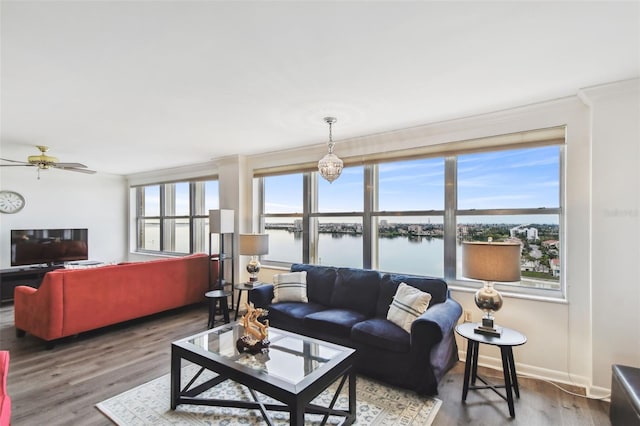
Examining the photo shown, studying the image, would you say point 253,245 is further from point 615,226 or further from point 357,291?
point 615,226

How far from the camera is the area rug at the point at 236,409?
219 cm

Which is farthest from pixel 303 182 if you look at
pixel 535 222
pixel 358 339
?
pixel 535 222

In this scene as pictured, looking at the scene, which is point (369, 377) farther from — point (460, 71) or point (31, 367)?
point (31, 367)

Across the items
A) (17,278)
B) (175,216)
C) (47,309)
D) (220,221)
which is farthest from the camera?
(175,216)

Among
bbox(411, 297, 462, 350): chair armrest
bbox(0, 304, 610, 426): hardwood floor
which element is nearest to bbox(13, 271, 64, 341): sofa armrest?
bbox(0, 304, 610, 426): hardwood floor

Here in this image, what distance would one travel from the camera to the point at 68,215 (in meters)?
6.32

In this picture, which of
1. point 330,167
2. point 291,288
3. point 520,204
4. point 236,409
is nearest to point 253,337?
point 236,409

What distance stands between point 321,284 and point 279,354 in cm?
158

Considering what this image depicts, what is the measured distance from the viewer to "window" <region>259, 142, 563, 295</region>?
3018 mm

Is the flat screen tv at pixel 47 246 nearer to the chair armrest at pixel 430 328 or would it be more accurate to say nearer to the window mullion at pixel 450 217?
the chair armrest at pixel 430 328

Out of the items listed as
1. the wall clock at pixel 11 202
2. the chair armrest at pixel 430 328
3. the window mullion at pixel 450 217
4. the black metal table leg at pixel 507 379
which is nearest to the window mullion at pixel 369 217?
the window mullion at pixel 450 217

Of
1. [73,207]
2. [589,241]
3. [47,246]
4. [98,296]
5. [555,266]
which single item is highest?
[73,207]

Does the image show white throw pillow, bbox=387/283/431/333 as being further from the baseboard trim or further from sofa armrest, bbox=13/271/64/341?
sofa armrest, bbox=13/271/64/341

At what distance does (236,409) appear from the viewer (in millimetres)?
2346
